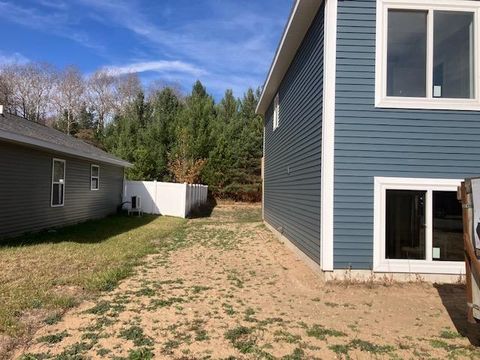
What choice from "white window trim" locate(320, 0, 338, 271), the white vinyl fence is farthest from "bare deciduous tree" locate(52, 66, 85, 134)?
"white window trim" locate(320, 0, 338, 271)

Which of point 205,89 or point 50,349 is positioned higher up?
point 205,89

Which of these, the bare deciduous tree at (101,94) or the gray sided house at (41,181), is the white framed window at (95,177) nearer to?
the gray sided house at (41,181)

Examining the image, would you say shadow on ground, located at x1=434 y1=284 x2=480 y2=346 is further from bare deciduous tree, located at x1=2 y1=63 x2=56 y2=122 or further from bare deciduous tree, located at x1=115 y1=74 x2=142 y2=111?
bare deciduous tree, located at x1=115 y1=74 x2=142 y2=111

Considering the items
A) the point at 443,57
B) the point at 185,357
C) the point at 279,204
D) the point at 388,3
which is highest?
the point at 388,3

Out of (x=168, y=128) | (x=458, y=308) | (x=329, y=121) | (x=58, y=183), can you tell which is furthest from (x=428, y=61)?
(x=168, y=128)

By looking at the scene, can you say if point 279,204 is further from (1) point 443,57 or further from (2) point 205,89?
(2) point 205,89

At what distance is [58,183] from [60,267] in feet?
19.8

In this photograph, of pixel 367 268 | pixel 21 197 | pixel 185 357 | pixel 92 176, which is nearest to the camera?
pixel 185 357

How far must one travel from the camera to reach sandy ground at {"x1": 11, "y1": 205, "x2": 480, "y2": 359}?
372 cm

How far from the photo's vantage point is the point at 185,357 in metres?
3.57

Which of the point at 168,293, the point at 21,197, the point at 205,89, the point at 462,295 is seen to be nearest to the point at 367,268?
the point at 462,295

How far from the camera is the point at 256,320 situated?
15.0 ft

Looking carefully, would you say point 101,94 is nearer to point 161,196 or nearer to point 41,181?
point 161,196

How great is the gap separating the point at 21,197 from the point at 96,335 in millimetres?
7466
